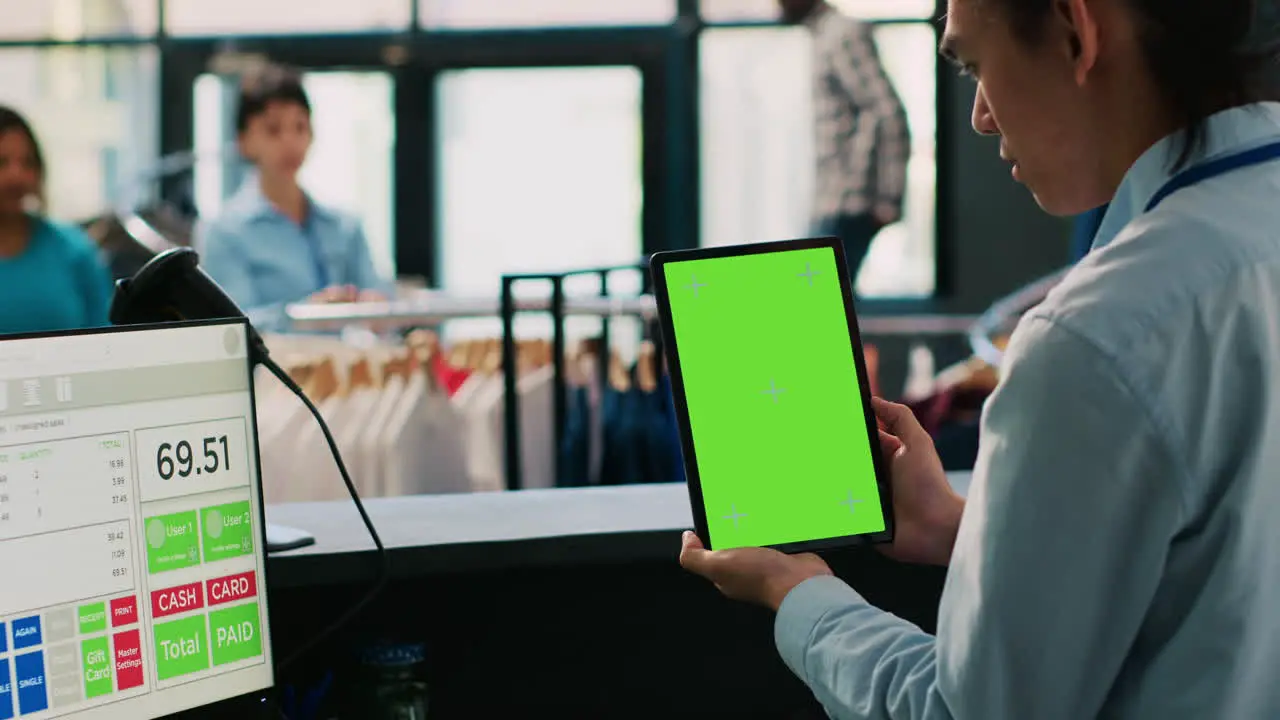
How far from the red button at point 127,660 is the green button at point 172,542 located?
2.0 inches

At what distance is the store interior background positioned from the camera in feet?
21.8

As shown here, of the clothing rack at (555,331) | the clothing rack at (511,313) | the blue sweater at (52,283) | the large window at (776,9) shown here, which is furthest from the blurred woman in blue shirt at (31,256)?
the large window at (776,9)

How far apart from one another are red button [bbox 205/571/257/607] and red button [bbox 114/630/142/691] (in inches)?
2.8

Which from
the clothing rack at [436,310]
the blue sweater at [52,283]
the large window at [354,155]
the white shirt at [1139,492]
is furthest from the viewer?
the large window at [354,155]

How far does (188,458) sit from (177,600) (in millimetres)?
106

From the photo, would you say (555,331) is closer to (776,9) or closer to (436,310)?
(436,310)

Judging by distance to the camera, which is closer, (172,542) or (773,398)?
(172,542)

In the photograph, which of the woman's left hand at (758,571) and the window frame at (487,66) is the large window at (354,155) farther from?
the woman's left hand at (758,571)

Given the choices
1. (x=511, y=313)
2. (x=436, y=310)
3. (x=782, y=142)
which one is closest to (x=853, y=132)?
(x=782, y=142)

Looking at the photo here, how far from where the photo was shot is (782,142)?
A: 22.2 ft

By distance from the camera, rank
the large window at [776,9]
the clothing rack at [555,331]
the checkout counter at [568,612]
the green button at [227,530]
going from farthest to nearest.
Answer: the large window at [776,9] → the clothing rack at [555,331] → the checkout counter at [568,612] → the green button at [227,530]

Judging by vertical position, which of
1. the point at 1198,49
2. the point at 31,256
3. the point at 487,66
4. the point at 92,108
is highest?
the point at 487,66

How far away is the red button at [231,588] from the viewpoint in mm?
1178

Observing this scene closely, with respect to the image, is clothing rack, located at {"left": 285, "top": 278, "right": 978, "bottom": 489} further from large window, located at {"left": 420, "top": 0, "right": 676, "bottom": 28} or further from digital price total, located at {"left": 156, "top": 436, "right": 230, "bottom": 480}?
large window, located at {"left": 420, "top": 0, "right": 676, "bottom": 28}
